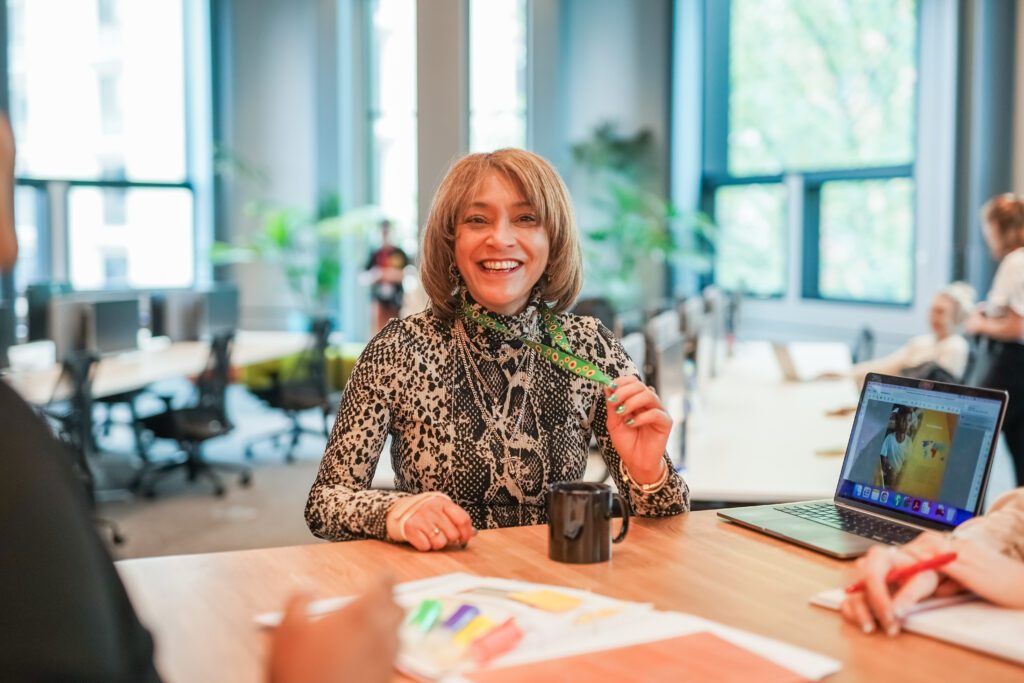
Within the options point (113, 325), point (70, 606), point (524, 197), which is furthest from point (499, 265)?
point (113, 325)

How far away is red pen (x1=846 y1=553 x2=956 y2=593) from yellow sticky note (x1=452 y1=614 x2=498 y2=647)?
498 millimetres

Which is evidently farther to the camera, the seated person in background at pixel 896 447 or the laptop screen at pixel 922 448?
the seated person in background at pixel 896 447

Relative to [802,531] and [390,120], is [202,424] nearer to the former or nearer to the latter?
[802,531]

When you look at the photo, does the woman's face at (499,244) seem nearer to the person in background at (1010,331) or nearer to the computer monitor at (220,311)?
the person in background at (1010,331)

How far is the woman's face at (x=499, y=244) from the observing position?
203 cm

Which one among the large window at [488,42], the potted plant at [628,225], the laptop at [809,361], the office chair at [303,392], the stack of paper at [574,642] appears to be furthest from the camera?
the potted plant at [628,225]

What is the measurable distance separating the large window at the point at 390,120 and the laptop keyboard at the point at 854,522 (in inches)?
377

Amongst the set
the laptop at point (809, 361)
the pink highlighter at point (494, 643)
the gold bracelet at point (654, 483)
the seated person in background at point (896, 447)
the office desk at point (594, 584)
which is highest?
the seated person in background at point (896, 447)

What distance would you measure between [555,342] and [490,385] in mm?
168

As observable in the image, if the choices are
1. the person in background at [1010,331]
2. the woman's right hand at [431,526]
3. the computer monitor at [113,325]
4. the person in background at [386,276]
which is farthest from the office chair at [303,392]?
the woman's right hand at [431,526]

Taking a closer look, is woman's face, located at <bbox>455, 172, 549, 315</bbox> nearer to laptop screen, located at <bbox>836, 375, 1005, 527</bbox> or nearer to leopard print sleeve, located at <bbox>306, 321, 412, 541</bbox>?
leopard print sleeve, located at <bbox>306, 321, 412, 541</bbox>

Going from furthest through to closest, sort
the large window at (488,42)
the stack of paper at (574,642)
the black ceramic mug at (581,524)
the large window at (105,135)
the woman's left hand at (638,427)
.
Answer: the large window at (105,135) → the large window at (488,42) → the woman's left hand at (638,427) → the black ceramic mug at (581,524) → the stack of paper at (574,642)

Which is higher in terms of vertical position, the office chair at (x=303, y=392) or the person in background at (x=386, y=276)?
the person in background at (x=386, y=276)

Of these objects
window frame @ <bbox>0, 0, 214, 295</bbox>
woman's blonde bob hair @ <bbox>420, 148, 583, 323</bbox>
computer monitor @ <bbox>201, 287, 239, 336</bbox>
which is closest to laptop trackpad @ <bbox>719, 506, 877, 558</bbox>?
woman's blonde bob hair @ <bbox>420, 148, 583, 323</bbox>
